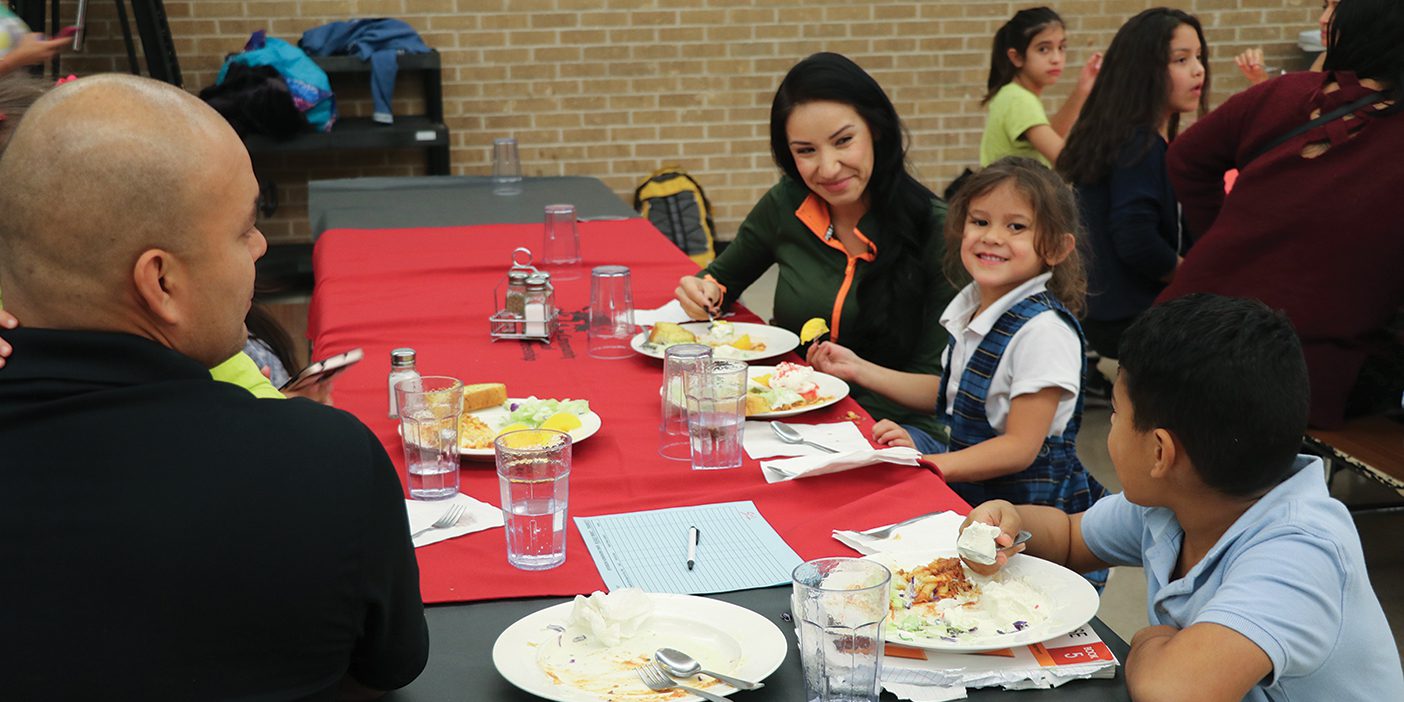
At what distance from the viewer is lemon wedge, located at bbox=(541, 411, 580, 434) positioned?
1.99 meters

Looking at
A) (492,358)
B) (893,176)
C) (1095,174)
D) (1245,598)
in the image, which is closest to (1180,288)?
(1095,174)

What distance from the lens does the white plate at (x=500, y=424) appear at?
6.19 ft

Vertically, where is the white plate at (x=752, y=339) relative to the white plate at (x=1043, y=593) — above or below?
above

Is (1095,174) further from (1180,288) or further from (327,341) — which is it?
(327,341)

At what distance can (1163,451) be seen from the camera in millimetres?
1443

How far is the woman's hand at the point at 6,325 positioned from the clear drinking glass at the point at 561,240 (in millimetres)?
2236

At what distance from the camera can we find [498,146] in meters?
4.67

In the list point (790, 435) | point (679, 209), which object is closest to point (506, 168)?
point (679, 209)

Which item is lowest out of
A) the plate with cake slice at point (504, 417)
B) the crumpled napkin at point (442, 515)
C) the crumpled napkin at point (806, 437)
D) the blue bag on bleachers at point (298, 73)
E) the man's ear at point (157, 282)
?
the crumpled napkin at point (442, 515)

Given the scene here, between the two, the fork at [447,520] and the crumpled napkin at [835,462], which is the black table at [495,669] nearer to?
the fork at [447,520]

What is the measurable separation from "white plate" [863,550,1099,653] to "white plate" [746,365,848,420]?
59 cm

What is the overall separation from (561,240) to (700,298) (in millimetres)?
719

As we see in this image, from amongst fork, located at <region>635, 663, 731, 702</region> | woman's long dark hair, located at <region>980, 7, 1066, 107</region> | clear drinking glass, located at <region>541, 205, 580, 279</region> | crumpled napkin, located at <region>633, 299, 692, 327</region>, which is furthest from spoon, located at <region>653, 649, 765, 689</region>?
woman's long dark hair, located at <region>980, 7, 1066, 107</region>

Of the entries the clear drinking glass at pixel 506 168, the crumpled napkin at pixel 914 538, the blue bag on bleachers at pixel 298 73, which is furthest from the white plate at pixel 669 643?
the blue bag on bleachers at pixel 298 73
